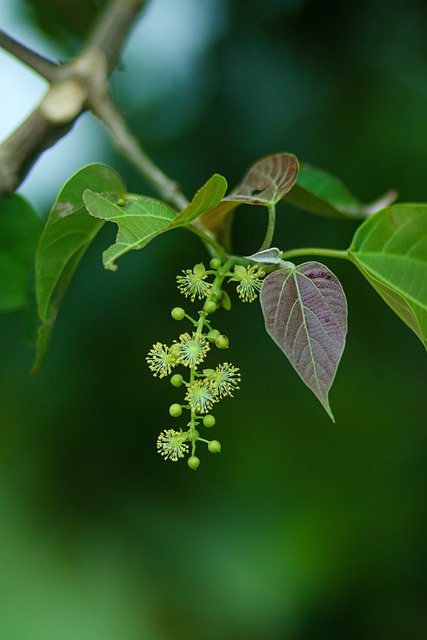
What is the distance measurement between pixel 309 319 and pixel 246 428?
1.00 meters

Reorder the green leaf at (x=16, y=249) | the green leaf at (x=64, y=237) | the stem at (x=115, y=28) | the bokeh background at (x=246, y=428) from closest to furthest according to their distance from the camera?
1. the green leaf at (x=64, y=237)
2. the green leaf at (x=16, y=249)
3. the stem at (x=115, y=28)
4. the bokeh background at (x=246, y=428)

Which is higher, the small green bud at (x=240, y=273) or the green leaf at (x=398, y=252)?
the green leaf at (x=398, y=252)

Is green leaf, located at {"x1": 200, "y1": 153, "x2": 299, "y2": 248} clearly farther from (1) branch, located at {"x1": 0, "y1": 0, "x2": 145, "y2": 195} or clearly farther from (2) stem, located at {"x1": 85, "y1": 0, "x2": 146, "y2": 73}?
(2) stem, located at {"x1": 85, "y1": 0, "x2": 146, "y2": 73}

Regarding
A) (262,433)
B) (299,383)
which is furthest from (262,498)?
(299,383)

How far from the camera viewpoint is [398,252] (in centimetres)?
49

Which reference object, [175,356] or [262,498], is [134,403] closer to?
[262,498]

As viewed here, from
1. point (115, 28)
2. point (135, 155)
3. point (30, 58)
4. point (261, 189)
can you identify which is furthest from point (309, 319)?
point (115, 28)

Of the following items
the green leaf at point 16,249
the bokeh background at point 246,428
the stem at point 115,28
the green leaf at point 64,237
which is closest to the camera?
the green leaf at point 64,237

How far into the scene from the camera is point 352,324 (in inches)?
53.2

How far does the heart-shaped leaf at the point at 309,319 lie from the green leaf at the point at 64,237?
172 mm

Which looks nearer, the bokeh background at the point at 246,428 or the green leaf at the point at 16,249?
the green leaf at the point at 16,249

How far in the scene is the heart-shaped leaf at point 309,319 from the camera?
42 centimetres

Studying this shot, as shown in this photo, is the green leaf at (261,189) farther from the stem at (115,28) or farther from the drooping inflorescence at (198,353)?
the stem at (115,28)

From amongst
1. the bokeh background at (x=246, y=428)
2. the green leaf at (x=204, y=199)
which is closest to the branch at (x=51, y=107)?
the green leaf at (x=204, y=199)
